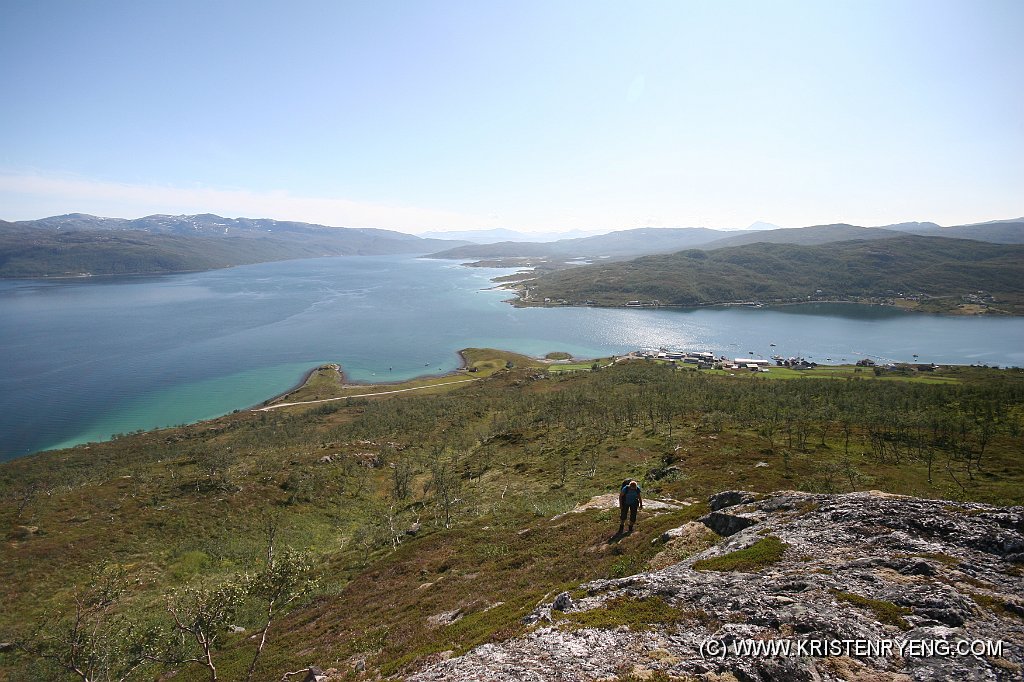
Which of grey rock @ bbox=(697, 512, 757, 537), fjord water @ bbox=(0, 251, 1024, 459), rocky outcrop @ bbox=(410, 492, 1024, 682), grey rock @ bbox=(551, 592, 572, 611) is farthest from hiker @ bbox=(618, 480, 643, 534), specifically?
fjord water @ bbox=(0, 251, 1024, 459)

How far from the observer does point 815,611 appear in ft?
38.0

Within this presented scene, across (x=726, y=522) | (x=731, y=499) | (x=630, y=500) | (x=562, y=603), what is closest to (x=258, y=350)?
(x=630, y=500)

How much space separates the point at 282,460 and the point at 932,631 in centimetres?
5656

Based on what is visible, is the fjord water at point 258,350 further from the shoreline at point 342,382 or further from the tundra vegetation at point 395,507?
the tundra vegetation at point 395,507

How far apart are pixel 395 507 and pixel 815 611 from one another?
37222mm

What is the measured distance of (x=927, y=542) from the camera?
14180 millimetres

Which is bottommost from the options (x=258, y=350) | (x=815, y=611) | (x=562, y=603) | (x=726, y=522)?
(x=258, y=350)

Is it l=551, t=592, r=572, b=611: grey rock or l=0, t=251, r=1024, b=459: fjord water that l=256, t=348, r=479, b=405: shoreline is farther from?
l=551, t=592, r=572, b=611: grey rock

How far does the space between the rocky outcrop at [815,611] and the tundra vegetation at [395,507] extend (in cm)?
115

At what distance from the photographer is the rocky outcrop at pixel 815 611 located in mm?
10141

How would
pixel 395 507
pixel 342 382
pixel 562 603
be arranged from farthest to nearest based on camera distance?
pixel 342 382 → pixel 395 507 → pixel 562 603

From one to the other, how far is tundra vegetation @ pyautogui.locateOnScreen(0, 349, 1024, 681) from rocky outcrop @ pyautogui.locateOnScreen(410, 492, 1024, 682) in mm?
1149

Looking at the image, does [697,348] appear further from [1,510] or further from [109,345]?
[109,345]

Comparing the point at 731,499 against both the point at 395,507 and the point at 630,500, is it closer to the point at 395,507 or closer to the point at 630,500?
the point at 630,500
